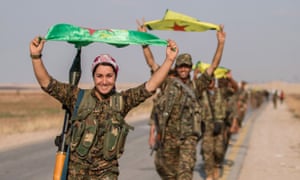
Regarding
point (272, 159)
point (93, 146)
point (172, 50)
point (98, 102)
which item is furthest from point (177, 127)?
point (272, 159)

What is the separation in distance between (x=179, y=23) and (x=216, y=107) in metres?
3.63

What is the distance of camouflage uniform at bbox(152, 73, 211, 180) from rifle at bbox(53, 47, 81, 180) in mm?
2507

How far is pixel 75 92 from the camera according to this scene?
4793mm

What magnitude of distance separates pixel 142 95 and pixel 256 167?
26.6 ft

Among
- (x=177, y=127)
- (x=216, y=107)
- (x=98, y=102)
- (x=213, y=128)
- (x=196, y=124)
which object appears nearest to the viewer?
(x=98, y=102)

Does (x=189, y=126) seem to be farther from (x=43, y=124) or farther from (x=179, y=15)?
(x=43, y=124)

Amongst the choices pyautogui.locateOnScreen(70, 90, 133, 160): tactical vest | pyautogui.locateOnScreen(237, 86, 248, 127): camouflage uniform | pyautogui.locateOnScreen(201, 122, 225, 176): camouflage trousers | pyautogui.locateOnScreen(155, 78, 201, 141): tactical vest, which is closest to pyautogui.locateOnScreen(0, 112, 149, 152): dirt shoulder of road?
pyautogui.locateOnScreen(237, 86, 248, 127): camouflage uniform

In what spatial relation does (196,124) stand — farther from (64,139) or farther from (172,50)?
(64,139)

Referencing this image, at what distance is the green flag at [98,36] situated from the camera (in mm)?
4824

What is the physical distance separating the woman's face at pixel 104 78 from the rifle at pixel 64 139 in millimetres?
363

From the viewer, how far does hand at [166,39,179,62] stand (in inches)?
200

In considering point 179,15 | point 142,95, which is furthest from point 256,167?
point 142,95

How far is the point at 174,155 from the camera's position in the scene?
754cm

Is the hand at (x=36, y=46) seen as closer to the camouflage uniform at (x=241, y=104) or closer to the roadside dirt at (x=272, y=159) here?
the roadside dirt at (x=272, y=159)
